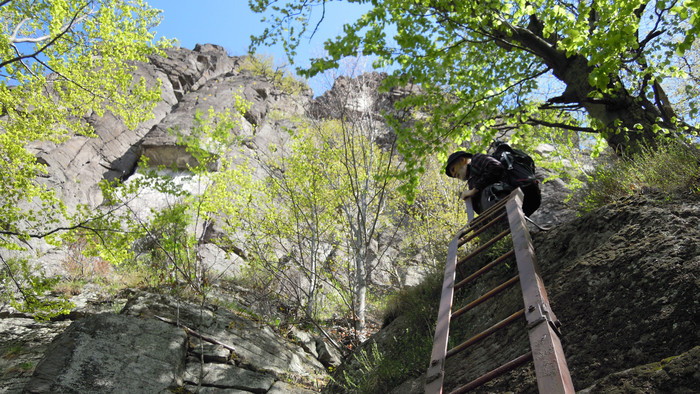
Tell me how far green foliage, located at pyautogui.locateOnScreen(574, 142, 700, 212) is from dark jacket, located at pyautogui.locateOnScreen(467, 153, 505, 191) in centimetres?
110

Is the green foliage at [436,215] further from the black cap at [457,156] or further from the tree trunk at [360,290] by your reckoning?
the black cap at [457,156]

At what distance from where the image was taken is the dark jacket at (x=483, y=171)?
4.53 m

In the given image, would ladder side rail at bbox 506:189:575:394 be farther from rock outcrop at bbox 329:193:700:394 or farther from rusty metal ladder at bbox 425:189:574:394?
rock outcrop at bbox 329:193:700:394

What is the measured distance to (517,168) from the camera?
4.58 meters

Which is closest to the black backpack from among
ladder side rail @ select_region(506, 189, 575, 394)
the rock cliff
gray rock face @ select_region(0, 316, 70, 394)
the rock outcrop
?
the rock cliff

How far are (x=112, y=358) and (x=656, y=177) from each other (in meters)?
6.53

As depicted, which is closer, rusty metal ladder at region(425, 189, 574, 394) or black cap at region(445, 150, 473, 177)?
rusty metal ladder at region(425, 189, 574, 394)

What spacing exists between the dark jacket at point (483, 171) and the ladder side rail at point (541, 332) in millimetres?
1853

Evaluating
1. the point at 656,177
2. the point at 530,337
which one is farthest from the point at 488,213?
the point at 530,337

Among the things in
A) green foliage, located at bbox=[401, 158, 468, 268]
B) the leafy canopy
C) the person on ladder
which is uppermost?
the leafy canopy

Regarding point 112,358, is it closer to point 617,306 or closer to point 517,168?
point 617,306

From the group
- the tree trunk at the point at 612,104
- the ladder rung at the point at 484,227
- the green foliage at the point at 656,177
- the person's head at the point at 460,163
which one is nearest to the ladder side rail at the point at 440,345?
the ladder rung at the point at 484,227

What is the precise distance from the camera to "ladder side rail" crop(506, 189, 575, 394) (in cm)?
150

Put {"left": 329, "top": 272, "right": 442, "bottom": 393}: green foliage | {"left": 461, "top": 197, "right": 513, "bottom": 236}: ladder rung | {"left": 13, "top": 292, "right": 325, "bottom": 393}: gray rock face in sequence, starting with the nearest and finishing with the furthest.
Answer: {"left": 329, "top": 272, "right": 442, "bottom": 393}: green foliage
{"left": 461, "top": 197, "right": 513, "bottom": 236}: ladder rung
{"left": 13, "top": 292, "right": 325, "bottom": 393}: gray rock face
